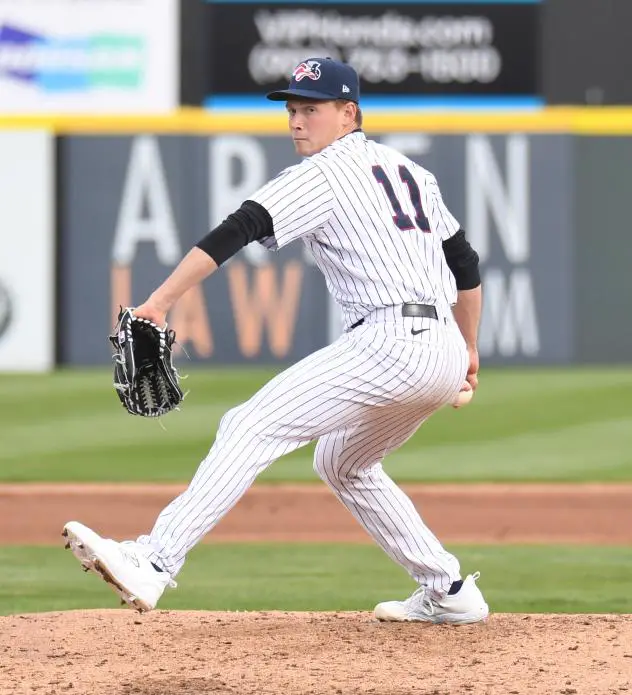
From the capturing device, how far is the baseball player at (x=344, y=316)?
4.30 meters

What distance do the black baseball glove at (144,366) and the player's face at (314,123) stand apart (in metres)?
0.65

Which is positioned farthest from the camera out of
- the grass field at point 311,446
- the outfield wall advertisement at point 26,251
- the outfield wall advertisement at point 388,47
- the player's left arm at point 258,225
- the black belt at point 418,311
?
the outfield wall advertisement at point 388,47

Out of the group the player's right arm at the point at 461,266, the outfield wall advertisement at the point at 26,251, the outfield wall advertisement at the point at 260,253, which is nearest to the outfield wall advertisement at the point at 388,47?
the outfield wall advertisement at the point at 260,253

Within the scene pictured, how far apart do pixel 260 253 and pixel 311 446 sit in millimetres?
2976

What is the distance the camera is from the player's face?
4.64 meters

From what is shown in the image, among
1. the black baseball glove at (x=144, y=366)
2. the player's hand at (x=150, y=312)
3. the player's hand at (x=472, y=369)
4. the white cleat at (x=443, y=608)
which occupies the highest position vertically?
the player's hand at (x=150, y=312)

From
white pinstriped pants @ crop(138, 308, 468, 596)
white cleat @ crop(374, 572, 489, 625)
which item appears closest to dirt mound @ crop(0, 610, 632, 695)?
white cleat @ crop(374, 572, 489, 625)

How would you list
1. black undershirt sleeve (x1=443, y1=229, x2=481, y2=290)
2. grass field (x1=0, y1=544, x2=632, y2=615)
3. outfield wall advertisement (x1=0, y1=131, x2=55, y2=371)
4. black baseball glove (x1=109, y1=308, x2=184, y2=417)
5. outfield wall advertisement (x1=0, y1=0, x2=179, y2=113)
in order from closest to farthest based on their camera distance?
1. black baseball glove (x1=109, y1=308, x2=184, y2=417)
2. black undershirt sleeve (x1=443, y1=229, x2=481, y2=290)
3. grass field (x1=0, y1=544, x2=632, y2=615)
4. outfield wall advertisement (x1=0, y1=131, x2=55, y2=371)
5. outfield wall advertisement (x1=0, y1=0, x2=179, y2=113)

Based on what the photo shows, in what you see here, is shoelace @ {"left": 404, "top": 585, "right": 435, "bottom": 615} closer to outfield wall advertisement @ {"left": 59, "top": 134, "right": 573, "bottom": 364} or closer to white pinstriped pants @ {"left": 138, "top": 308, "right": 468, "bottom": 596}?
white pinstriped pants @ {"left": 138, "top": 308, "right": 468, "bottom": 596}

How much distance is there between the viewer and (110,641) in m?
4.85

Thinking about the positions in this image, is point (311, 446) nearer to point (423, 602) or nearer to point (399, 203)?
point (423, 602)

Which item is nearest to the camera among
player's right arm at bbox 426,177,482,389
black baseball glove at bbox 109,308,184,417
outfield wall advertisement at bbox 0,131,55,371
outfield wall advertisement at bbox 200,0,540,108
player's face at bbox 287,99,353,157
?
black baseball glove at bbox 109,308,184,417

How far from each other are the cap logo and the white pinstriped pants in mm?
654

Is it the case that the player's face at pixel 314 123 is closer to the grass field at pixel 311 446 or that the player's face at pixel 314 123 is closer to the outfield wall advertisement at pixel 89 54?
the grass field at pixel 311 446
